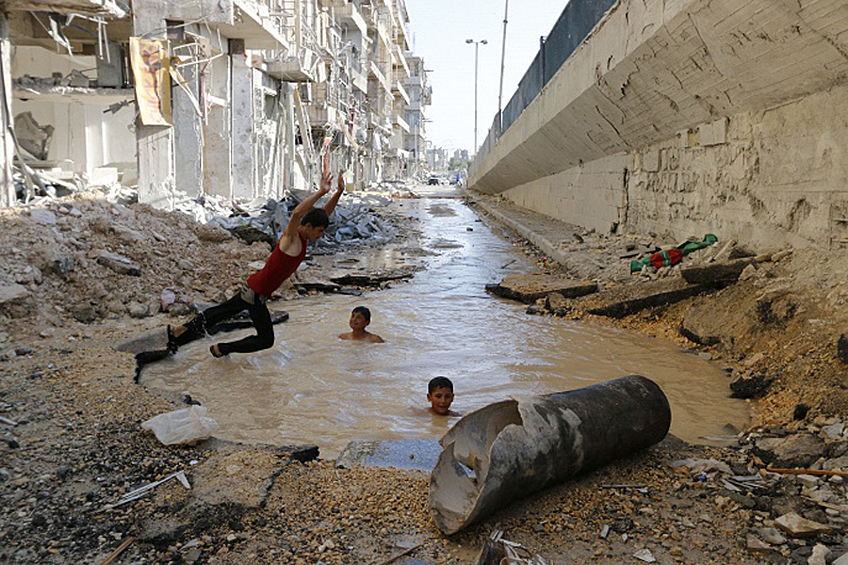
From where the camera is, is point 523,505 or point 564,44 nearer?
point 523,505

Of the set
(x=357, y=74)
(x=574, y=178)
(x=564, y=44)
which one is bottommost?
(x=574, y=178)

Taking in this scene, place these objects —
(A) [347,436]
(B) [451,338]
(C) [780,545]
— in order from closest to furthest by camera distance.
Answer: (C) [780,545], (A) [347,436], (B) [451,338]

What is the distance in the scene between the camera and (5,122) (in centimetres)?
1048

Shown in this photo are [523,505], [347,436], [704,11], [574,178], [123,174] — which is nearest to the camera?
[523,505]

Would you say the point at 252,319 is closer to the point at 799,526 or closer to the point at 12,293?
the point at 12,293

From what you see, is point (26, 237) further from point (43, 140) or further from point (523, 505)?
point (43, 140)

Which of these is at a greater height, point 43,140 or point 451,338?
point 43,140

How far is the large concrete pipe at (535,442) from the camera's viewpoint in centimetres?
261

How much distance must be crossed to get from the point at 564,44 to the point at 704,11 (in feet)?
22.5

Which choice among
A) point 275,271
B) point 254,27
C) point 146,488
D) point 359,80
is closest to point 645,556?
point 146,488

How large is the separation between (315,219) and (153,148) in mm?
8702

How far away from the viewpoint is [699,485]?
9.68ft

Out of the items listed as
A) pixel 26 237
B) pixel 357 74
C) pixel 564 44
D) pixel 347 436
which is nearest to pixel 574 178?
pixel 564 44

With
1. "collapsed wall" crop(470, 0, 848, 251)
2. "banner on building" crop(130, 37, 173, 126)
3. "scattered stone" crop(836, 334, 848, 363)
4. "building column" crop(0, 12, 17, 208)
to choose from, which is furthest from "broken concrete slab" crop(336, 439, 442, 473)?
"banner on building" crop(130, 37, 173, 126)
